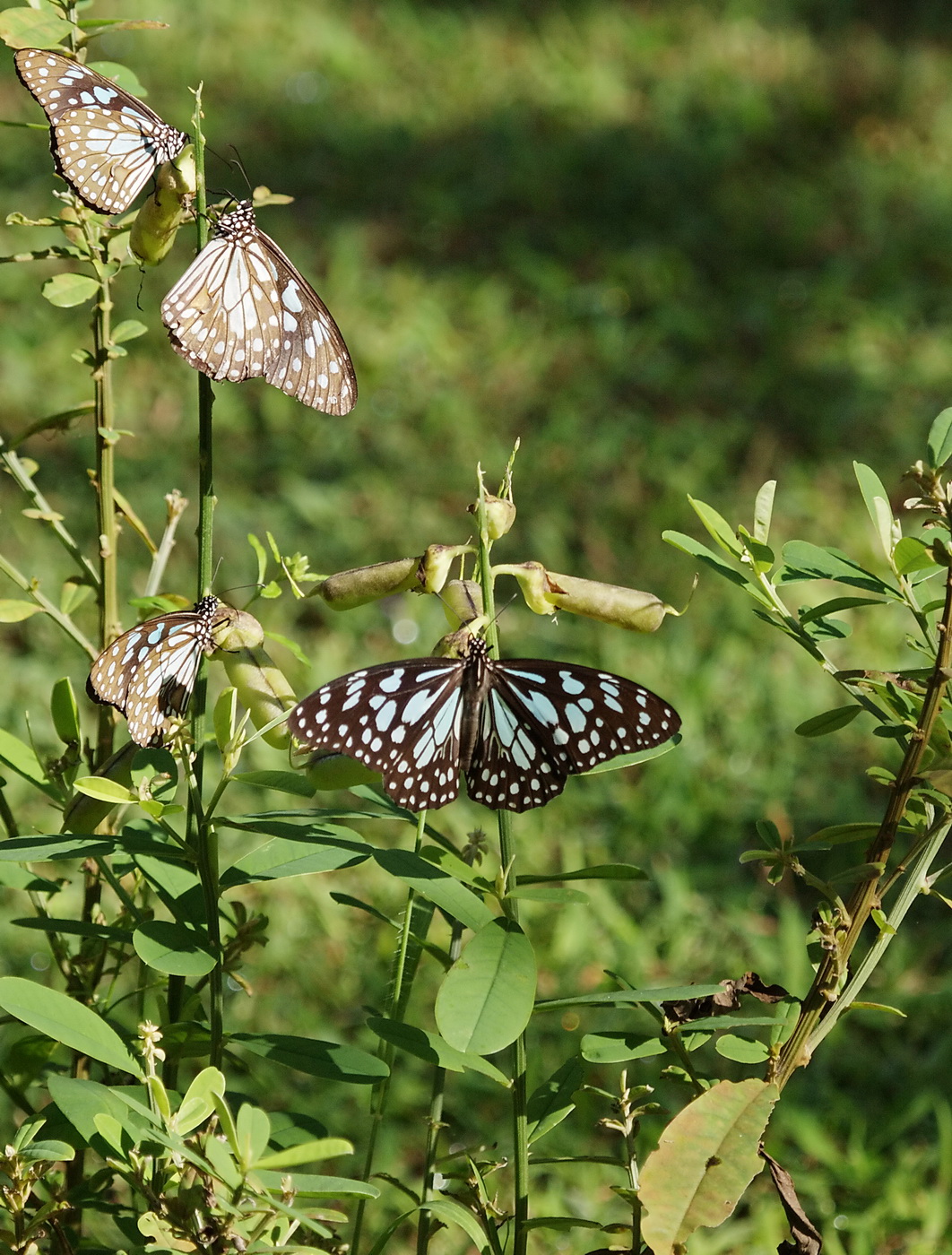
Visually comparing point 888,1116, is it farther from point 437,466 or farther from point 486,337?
point 486,337

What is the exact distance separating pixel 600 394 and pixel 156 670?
3.69m

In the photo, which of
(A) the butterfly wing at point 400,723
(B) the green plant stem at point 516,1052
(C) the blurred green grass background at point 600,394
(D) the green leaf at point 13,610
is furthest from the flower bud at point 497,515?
(C) the blurred green grass background at point 600,394

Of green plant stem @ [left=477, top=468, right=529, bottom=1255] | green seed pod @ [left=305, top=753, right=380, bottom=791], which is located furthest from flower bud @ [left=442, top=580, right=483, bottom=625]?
green seed pod @ [left=305, top=753, right=380, bottom=791]

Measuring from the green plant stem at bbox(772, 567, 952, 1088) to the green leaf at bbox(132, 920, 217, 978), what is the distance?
1.74 feet

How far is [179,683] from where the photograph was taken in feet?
4.09

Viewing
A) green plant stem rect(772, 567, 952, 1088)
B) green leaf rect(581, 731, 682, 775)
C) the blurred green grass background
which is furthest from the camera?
the blurred green grass background

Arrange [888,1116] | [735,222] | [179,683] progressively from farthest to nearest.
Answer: [735,222]
[888,1116]
[179,683]

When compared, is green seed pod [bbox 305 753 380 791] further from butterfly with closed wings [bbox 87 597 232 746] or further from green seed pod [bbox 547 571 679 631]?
green seed pod [bbox 547 571 679 631]

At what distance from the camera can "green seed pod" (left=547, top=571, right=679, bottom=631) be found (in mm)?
1234

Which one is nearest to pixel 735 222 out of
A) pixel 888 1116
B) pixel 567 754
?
pixel 888 1116

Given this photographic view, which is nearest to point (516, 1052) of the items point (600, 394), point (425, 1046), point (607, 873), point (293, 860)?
point (425, 1046)

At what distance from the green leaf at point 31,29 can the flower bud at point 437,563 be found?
2.08ft

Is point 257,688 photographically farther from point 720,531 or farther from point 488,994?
point 720,531

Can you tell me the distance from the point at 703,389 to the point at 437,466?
3.58 ft
